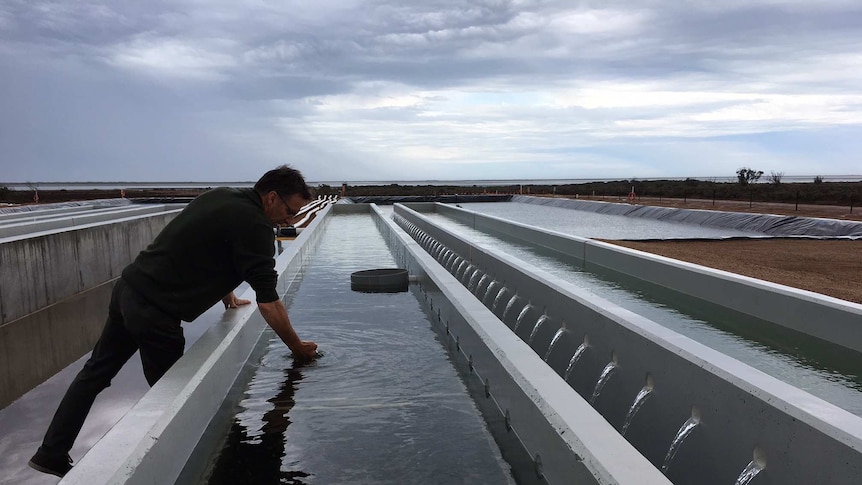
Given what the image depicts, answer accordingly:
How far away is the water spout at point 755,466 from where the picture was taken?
2658mm

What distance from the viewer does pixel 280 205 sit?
10.3 ft

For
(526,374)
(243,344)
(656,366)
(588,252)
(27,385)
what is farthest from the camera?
(588,252)

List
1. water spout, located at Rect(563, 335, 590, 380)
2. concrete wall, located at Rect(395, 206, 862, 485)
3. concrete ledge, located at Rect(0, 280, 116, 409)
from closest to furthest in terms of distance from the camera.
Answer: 1. concrete wall, located at Rect(395, 206, 862, 485)
2. water spout, located at Rect(563, 335, 590, 380)
3. concrete ledge, located at Rect(0, 280, 116, 409)

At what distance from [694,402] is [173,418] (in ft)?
8.41

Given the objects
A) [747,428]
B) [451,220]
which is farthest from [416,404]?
[451,220]

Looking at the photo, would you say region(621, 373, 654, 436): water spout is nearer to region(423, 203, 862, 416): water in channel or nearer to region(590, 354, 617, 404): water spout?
region(590, 354, 617, 404): water spout

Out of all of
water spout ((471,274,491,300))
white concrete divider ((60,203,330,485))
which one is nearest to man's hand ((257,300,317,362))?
white concrete divider ((60,203,330,485))

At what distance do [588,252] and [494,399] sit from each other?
8594 mm

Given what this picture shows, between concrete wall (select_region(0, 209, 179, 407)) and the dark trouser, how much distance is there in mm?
2928

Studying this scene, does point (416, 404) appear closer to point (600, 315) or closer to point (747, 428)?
point (600, 315)

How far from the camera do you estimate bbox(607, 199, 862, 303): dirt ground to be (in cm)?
895

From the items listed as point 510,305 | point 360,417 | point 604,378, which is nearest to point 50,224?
point 510,305

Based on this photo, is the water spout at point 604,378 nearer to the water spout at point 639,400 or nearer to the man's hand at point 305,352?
the water spout at point 639,400

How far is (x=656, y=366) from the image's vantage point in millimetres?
3619
